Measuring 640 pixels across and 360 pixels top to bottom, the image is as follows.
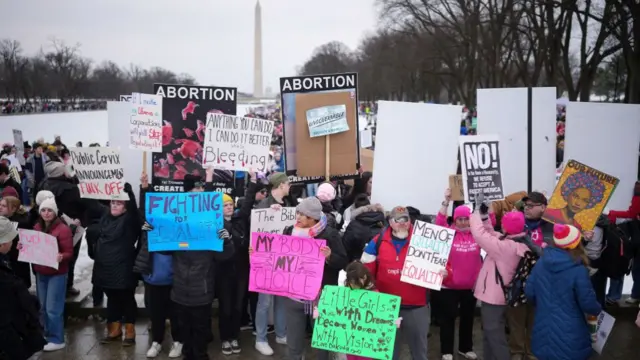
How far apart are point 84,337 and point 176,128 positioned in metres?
2.77

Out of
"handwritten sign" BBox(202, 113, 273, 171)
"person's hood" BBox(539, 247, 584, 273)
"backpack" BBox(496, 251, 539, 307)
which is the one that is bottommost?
"backpack" BBox(496, 251, 539, 307)

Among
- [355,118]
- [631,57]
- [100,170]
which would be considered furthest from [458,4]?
[100,170]

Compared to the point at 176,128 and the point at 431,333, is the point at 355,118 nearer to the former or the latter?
the point at 176,128

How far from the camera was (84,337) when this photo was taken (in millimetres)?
6391

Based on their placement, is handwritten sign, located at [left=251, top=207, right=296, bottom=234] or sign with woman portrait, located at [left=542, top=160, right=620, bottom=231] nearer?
sign with woman portrait, located at [left=542, top=160, right=620, bottom=231]

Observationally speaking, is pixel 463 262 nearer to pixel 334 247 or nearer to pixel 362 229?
pixel 362 229

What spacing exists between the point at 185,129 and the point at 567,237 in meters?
4.88

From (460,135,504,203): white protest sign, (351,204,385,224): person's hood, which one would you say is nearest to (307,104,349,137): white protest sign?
(351,204,385,224): person's hood

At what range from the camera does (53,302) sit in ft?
19.5

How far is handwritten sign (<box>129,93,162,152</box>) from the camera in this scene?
6.87 m

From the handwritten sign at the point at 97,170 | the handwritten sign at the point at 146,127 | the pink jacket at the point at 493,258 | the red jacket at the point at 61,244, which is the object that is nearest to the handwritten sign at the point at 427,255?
the pink jacket at the point at 493,258

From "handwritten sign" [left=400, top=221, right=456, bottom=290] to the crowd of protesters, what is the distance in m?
0.09

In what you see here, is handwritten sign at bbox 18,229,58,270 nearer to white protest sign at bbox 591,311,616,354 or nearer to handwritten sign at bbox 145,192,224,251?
handwritten sign at bbox 145,192,224,251

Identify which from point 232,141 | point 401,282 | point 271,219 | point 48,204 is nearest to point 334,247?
point 401,282
